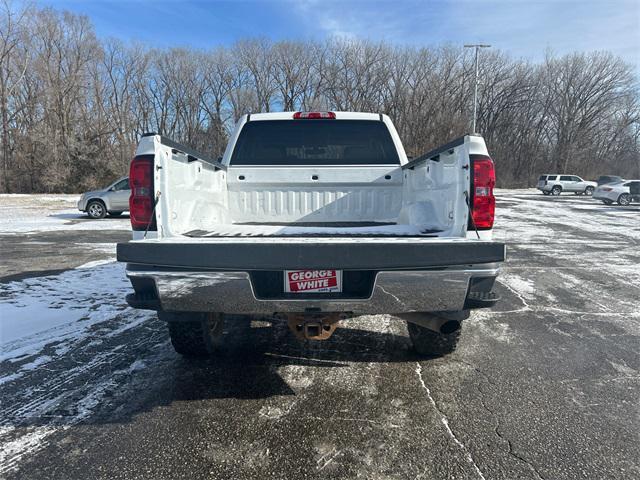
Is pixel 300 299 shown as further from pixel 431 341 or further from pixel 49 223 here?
pixel 49 223

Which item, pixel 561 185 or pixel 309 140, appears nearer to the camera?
pixel 309 140

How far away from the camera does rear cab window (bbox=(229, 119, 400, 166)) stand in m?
4.18

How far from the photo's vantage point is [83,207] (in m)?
15.1

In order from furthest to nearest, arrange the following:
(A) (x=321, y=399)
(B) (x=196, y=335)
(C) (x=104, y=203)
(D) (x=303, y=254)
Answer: (C) (x=104, y=203), (B) (x=196, y=335), (A) (x=321, y=399), (D) (x=303, y=254)

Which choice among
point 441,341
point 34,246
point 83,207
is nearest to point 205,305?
point 441,341

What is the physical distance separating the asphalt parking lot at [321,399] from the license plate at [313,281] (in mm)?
886

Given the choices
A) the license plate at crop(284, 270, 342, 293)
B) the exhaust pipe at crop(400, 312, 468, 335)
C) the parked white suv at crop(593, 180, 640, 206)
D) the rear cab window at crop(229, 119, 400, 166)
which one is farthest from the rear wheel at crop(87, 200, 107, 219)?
the parked white suv at crop(593, 180, 640, 206)

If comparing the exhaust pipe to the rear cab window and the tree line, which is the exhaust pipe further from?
the tree line

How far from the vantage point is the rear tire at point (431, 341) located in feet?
10.6

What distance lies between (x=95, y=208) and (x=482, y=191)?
632 inches

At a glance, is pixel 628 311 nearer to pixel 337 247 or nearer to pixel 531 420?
pixel 531 420

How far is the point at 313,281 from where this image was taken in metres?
2.31

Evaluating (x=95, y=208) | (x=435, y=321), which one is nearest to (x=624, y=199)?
(x=435, y=321)

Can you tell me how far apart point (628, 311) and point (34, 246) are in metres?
11.3
